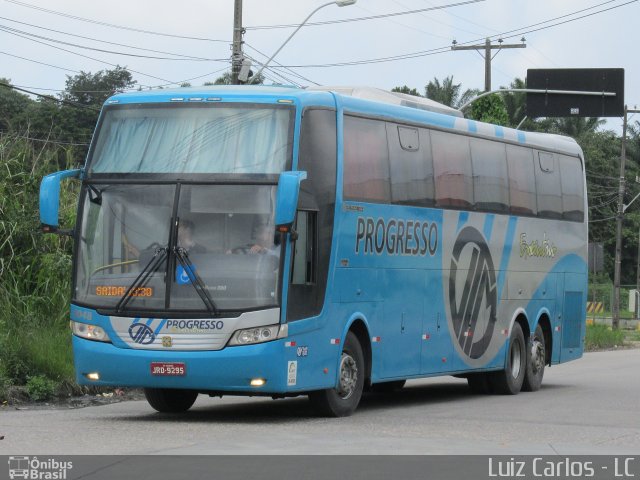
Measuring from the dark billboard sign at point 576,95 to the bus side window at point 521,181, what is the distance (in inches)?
926

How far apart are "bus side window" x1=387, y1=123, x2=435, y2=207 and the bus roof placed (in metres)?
0.19

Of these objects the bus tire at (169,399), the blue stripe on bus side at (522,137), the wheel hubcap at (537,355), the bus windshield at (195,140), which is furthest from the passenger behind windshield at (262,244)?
the wheel hubcap at (537,355)

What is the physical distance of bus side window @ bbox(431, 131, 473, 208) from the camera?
61.4 feet

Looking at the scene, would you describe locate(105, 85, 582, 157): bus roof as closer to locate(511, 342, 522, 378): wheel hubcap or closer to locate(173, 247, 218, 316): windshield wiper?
locate(173, 247, 218, 316): windshield wiper

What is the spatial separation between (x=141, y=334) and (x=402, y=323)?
4143 millimetres

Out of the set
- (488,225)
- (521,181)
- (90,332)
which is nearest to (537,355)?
(521,181)

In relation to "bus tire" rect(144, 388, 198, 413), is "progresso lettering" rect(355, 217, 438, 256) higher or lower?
higher

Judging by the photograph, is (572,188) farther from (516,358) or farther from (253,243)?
(253,243)

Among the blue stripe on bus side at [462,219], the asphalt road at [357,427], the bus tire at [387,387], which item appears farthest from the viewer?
the bus tire at [387,387]

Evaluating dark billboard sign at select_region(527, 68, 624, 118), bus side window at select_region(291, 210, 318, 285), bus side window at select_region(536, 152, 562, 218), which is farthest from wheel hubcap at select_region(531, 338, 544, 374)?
dark billboard sign at select_region(527, 68, 624, 118)

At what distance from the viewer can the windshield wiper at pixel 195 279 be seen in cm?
1455

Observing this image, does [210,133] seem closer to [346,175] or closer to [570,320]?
[346,175]

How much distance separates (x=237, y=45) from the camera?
1270 inches

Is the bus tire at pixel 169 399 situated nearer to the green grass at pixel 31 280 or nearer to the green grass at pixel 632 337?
the green grass at pixel 31 280
